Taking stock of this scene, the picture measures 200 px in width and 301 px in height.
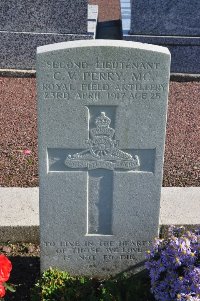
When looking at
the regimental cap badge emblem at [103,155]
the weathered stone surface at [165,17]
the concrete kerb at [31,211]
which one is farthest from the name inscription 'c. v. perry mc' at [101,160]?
the weathered stone surface at [165,17]

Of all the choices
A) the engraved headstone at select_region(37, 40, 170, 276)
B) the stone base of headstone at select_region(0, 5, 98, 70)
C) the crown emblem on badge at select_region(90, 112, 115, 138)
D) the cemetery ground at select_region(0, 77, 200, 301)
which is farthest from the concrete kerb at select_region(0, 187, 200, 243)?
the stone base of headstone at select_region(0, 5, 98, 70)

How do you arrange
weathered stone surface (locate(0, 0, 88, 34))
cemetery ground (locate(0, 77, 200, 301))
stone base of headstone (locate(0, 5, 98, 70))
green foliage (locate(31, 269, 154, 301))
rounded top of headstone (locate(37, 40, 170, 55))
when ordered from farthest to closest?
stone base of headstone (locate(0, 5, 98, 70)) → weathered stone surface (locate(0, 0, 88, 34)) → cemetery ground (locate(0, 77, 200, 301)) → green foliage (locate(31, 269, 154, 301)) → rounded top of headstone (locate(37, 40, 170, 55))

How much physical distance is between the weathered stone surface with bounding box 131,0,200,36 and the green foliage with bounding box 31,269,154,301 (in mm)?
5343

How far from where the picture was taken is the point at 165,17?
8.39m

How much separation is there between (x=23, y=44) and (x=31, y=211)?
174 inches

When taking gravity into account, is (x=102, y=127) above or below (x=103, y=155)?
above

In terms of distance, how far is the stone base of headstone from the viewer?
8.23 meters

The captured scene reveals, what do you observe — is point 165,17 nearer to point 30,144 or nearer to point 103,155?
point 30,144

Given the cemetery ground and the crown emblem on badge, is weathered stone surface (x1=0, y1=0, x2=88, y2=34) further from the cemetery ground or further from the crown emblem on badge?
the crown emblem on badge

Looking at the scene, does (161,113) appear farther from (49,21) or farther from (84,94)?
(49,21)

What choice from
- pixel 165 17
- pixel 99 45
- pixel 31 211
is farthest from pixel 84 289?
pixel 165 17

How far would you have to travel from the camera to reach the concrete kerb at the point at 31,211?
13.8 ft

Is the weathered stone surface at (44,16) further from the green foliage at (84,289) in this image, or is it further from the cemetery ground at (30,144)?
the green foliage at (84,289)

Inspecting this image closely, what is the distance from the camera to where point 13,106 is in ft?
24.0
